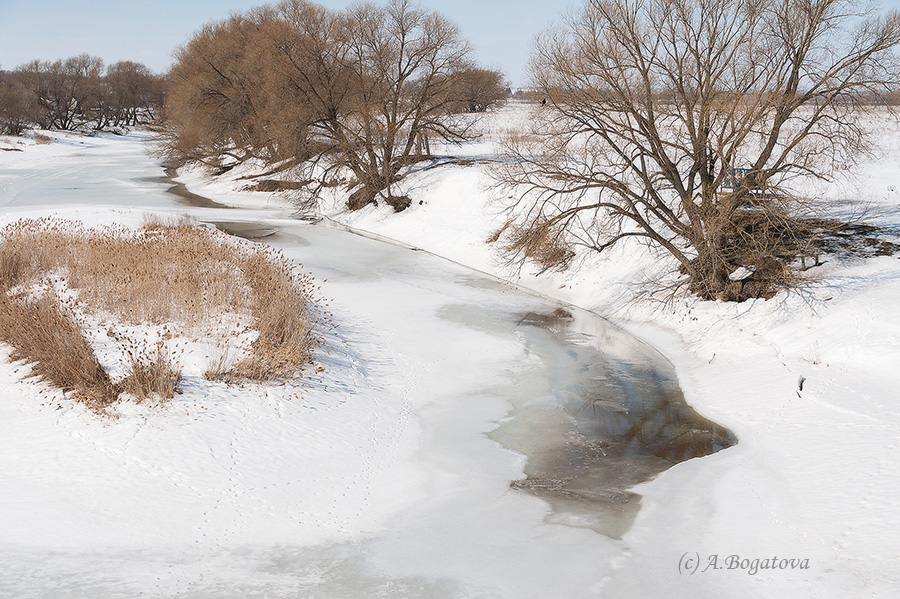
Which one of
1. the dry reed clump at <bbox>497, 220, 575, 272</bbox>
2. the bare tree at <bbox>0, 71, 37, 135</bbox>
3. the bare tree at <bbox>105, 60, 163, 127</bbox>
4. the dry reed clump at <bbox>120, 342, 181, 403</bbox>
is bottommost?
the dry reed clump at <bbox>120, 342, 181, 403</bbox>

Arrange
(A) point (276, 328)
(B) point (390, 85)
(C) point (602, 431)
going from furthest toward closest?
(B) point (390, 85), (A) point (276, 328), (C) point (602, 431)

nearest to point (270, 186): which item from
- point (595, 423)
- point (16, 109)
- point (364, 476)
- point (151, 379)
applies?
point (151, 379)

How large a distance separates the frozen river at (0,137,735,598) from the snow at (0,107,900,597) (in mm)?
32

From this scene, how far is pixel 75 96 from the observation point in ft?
311

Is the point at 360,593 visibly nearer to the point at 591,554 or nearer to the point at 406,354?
the point at 591,554

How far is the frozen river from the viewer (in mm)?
6824

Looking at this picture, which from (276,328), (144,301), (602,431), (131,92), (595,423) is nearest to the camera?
(602,431)

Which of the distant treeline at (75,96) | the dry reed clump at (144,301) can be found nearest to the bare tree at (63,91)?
the distant treeline at (75,96)

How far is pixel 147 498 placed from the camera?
7.83m

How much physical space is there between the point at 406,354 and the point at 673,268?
26.0 ft

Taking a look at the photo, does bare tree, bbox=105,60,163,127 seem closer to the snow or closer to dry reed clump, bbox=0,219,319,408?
dry reed clump, bbox=0,219,319,408

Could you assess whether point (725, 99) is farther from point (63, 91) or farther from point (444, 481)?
point (63, 91)


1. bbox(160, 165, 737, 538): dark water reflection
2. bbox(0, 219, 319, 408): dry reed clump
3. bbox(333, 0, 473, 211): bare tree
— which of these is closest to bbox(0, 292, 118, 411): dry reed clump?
bbox(0, 219, 319, 408): dry reed clump

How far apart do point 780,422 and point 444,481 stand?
551cm
